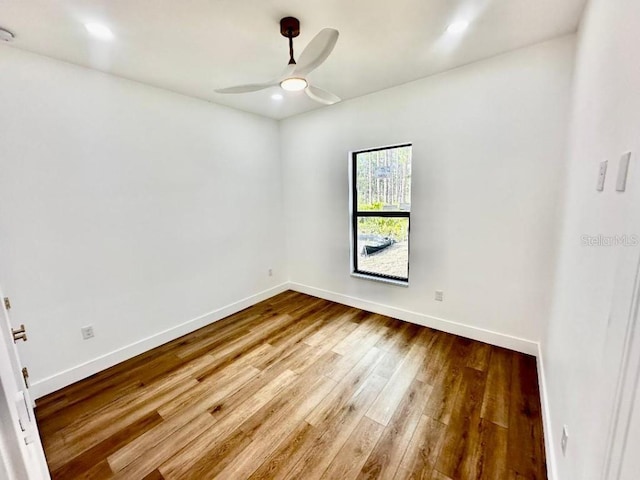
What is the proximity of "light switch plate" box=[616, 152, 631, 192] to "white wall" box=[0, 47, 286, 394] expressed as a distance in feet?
10.3

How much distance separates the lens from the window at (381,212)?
3088 mm

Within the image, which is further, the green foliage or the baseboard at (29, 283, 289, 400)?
the green foliage

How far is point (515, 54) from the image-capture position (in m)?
2.21

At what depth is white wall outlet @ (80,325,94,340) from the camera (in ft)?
7.65

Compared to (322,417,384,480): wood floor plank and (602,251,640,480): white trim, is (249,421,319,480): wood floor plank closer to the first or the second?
(322,417,384,480): wood floor plank

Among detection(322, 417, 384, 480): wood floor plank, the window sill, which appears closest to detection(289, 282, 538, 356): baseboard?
the window sill

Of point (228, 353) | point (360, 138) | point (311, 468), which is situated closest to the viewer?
point (311, 468)

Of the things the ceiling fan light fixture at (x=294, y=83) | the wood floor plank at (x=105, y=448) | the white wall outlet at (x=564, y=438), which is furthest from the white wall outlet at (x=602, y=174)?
the wood floor plank at (x=105, y=448)

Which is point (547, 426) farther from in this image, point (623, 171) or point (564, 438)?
point (623, 171)

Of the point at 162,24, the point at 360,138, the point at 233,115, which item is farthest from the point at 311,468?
the point at 233,115

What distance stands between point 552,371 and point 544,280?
2.90ft

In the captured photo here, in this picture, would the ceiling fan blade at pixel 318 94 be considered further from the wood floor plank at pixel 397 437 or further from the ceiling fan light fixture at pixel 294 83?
the wood floor plank at pixel 397 437

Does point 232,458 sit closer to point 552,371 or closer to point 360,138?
point 552,371

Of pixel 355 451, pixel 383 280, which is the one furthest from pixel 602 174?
pixel 383 280
